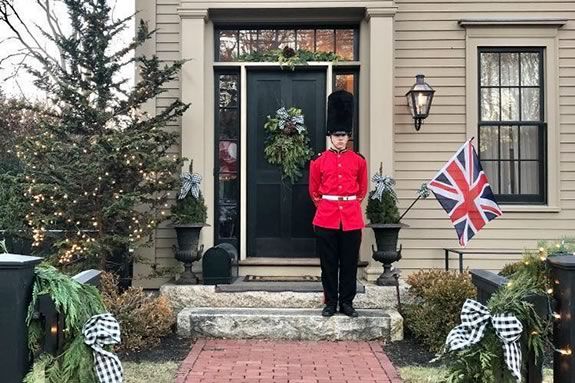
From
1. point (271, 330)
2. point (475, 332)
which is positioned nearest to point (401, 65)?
point (271, 330)

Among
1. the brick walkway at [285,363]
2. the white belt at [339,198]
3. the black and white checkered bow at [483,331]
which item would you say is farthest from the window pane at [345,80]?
the black and white checkered bow at [483,331]

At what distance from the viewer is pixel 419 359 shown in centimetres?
527

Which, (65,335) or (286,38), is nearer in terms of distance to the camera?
(65,335)

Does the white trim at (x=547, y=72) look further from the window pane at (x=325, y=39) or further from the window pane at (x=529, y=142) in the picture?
the window pane at (x=325, y=39)

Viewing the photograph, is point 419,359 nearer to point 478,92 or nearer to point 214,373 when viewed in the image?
point 214,373

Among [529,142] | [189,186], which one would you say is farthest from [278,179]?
[529,142]

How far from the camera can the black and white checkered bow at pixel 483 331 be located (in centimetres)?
274

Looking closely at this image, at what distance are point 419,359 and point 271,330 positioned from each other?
141 cm

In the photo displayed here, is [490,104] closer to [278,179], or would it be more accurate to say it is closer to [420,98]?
[420,98]

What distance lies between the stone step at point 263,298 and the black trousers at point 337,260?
40 centimetres

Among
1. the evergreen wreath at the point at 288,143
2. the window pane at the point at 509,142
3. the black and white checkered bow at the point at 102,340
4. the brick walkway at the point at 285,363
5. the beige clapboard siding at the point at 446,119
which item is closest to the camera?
the black and white checkered bow at the point at 102,340

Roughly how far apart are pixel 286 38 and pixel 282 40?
0.06m

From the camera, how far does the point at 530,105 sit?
296 inches

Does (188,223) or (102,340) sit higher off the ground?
(188,223)
